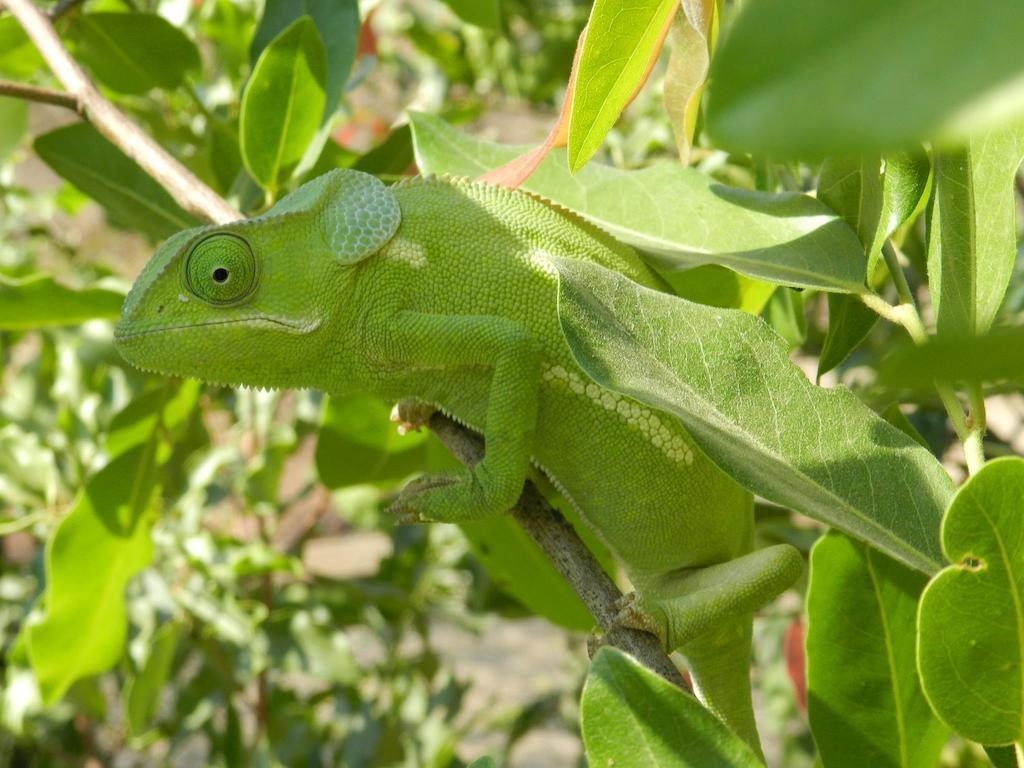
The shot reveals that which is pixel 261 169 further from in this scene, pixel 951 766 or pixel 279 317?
pixel 951 766

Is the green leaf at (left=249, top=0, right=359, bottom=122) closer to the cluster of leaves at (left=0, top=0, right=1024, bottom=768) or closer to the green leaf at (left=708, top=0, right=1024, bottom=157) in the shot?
the cluster of leaves at (left=0, top=0, right=1024, bottom=768)

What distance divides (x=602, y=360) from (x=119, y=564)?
104cm

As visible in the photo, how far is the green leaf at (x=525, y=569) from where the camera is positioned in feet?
4.29

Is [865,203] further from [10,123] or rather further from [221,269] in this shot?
[10,123]

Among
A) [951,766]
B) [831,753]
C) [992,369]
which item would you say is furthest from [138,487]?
[951,766]

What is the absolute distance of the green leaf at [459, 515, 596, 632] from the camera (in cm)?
131

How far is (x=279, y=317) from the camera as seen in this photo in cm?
104

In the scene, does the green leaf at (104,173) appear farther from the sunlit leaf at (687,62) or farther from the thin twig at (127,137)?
the sunlit leaf at (687,62)

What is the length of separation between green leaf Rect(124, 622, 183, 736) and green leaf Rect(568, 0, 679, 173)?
1.35 m

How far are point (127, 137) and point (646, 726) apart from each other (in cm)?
87

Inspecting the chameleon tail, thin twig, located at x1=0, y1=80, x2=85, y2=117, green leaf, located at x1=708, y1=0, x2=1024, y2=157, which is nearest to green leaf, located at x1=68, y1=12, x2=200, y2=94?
thin twig, located at x1=0, y1=80, x2=85, y2=117

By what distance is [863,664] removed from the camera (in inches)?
31.1

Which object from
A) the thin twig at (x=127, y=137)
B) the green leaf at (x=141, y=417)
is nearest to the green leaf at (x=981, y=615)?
the thin twig at (x=127, y=137)

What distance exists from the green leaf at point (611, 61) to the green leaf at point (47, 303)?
0.81m
